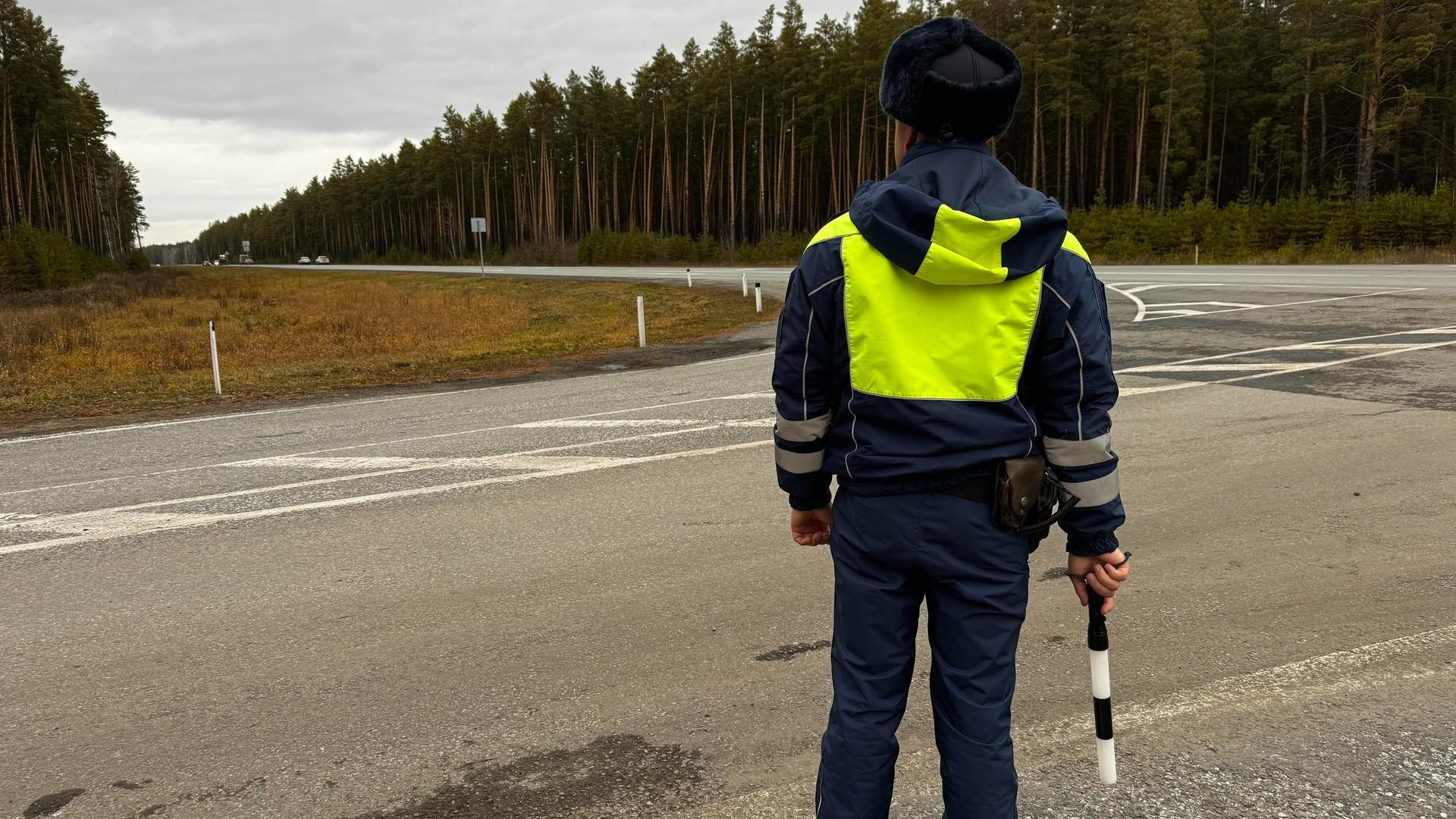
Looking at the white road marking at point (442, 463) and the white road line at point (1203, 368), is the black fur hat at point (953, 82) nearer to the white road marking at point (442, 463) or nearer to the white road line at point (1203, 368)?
the white road marking at point (442, 463)

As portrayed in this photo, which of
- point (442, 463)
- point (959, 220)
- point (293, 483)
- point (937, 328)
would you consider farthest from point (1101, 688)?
point (293, 483)

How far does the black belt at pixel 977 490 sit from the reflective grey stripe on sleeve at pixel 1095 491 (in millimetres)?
231

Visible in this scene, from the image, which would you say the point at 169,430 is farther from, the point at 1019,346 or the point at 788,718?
the point at 1019,346

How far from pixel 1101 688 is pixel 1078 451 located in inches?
31.8

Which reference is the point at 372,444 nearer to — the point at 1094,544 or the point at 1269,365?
the point at 1094,544

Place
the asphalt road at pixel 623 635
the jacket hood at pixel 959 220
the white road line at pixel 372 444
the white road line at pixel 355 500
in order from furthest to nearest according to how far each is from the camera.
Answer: the white road line at pixel 372 444 → the white road line at pixel 355 500 → the asphalt road at pixel 623 635 → the jacket hood at pixel 959 220

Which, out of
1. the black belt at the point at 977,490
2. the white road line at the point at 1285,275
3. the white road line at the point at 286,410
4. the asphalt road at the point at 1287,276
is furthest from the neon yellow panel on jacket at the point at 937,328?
the white road line at the point at 1285,275

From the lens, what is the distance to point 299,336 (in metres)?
24.3

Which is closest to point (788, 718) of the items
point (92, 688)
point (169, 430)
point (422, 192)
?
point (92, 688)

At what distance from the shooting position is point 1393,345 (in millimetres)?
11594

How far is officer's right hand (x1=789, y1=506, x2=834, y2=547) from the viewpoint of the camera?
7.93 ft

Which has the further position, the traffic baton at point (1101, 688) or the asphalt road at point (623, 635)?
the asphalt road at point (623, 635)

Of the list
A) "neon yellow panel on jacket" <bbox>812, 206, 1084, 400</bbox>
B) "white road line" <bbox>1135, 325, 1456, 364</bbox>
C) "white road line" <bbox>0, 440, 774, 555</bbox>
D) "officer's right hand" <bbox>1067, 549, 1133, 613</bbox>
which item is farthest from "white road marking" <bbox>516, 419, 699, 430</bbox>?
"neon yellow panel on jacket" <bbox>812, 206, 1084, 400</bbox>

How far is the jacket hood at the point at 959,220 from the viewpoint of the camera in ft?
6.40
